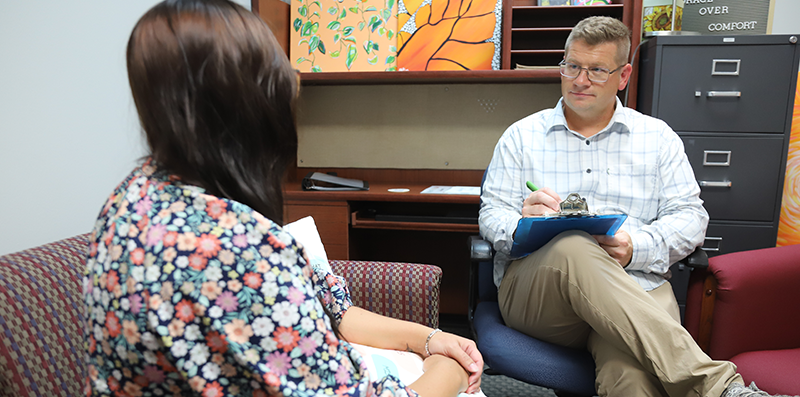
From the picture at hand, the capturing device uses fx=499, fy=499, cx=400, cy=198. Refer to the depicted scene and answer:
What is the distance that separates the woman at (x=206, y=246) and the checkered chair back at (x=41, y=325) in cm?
15

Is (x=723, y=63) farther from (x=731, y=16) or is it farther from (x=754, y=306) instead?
(x=754, y=306)

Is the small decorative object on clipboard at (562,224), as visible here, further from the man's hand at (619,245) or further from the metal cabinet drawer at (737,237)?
the metal cabinet drawer at (737,237)

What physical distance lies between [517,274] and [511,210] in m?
0.28

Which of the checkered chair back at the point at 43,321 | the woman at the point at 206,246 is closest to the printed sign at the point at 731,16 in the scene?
the woman at the point at 206,246

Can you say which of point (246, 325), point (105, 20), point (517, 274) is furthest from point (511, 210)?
point (105, 20)

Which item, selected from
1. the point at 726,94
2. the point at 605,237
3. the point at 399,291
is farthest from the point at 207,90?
the point at 726,94

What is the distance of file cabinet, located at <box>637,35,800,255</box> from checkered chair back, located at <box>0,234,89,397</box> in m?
2.14

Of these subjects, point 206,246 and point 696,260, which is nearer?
point 206,246

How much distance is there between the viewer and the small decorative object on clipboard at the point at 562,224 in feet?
4.10

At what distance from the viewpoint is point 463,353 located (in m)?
1.02

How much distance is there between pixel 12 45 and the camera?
116cm

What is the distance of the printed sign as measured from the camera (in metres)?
2.09

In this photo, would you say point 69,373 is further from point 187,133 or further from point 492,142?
point 492,142

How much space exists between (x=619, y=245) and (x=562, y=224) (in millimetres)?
278
